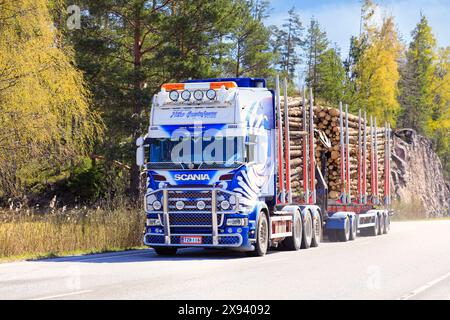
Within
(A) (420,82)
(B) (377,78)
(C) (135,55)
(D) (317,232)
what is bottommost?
(D) (317,232)

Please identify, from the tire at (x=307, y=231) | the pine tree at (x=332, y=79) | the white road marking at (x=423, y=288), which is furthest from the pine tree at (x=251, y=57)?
the white road marking at (x=423, y=288)

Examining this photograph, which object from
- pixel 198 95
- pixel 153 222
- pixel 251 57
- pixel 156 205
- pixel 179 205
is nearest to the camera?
pixel 179 205

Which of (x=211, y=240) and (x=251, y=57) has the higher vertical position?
(x=251, y=57)

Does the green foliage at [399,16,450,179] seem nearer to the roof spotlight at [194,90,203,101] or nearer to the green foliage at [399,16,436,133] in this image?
the green foliage at [399,16,436,133]

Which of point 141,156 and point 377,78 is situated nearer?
point 141,156

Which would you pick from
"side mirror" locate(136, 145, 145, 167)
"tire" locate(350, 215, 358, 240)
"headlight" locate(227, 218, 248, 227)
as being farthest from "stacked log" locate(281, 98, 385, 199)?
"side mirror" locate(136, 145, 145, 167)

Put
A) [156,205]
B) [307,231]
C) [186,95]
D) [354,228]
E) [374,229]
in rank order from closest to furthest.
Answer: [156,205]
[186,95]
[307,231]
[354,228]
[374,229]

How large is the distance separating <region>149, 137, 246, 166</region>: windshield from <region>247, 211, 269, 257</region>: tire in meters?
1.55

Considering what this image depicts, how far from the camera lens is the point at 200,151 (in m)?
17.4

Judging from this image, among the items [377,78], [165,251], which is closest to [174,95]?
[165,251]

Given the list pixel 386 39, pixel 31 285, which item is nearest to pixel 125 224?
pixel 31 285

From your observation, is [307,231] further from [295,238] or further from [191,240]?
[191,240]

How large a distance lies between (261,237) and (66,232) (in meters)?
4.89

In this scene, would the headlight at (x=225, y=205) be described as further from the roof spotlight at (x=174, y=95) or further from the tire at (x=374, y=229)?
the tire at (x=374, y=229)
